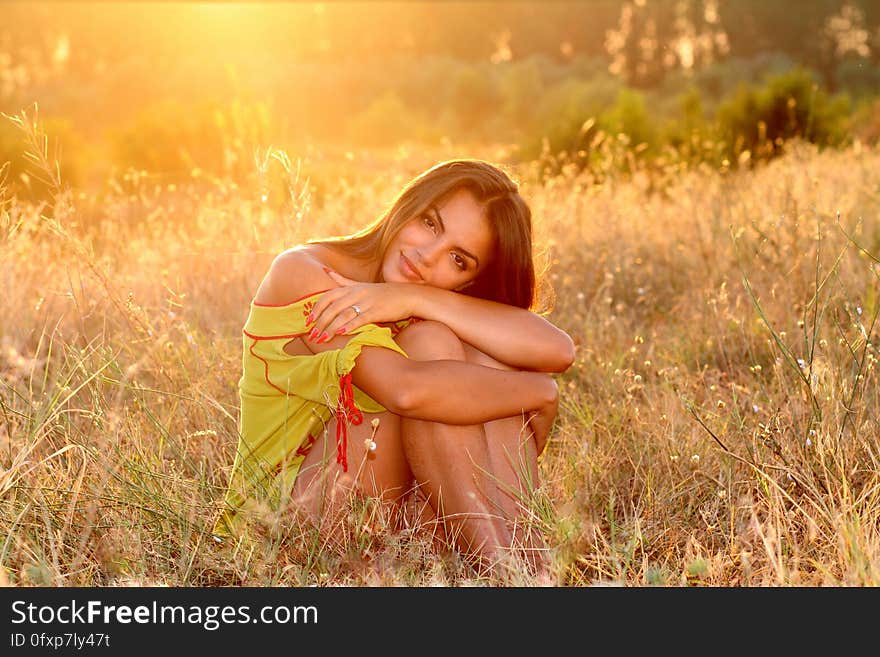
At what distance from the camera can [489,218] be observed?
2910mm

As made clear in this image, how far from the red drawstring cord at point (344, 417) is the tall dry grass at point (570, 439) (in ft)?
0.54

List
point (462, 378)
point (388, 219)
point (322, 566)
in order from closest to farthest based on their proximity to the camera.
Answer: point (322, 566), point (462, 378), point (388, 219)

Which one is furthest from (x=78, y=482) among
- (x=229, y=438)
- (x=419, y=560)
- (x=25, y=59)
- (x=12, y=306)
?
(x=25, y=59)

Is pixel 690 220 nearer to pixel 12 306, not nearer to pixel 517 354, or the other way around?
pixel 517 354

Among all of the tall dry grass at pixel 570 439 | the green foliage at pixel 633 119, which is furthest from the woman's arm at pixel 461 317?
the green foliage at pixel 633 119

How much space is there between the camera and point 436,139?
72.1 feet

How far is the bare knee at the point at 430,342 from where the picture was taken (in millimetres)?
2617

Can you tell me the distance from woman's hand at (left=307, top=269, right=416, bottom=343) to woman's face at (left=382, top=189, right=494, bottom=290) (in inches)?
7.8

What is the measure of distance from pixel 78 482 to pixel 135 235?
3.63 m

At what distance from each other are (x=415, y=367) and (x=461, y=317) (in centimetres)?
32

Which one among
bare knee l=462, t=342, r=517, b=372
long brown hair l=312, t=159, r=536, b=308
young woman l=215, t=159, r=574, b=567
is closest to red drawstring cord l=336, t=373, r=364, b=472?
young woman l=215, t=159, r=574, b=567

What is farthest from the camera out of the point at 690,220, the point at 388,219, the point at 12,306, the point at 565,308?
the point at 690,220

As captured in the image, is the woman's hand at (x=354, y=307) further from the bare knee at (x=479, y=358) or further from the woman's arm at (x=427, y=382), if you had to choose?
the bare knee at (x=479, y=358)

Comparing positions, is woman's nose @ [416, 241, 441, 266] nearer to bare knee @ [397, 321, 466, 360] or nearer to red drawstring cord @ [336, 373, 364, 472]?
bare knee @ [397, 321, 466, 360]
